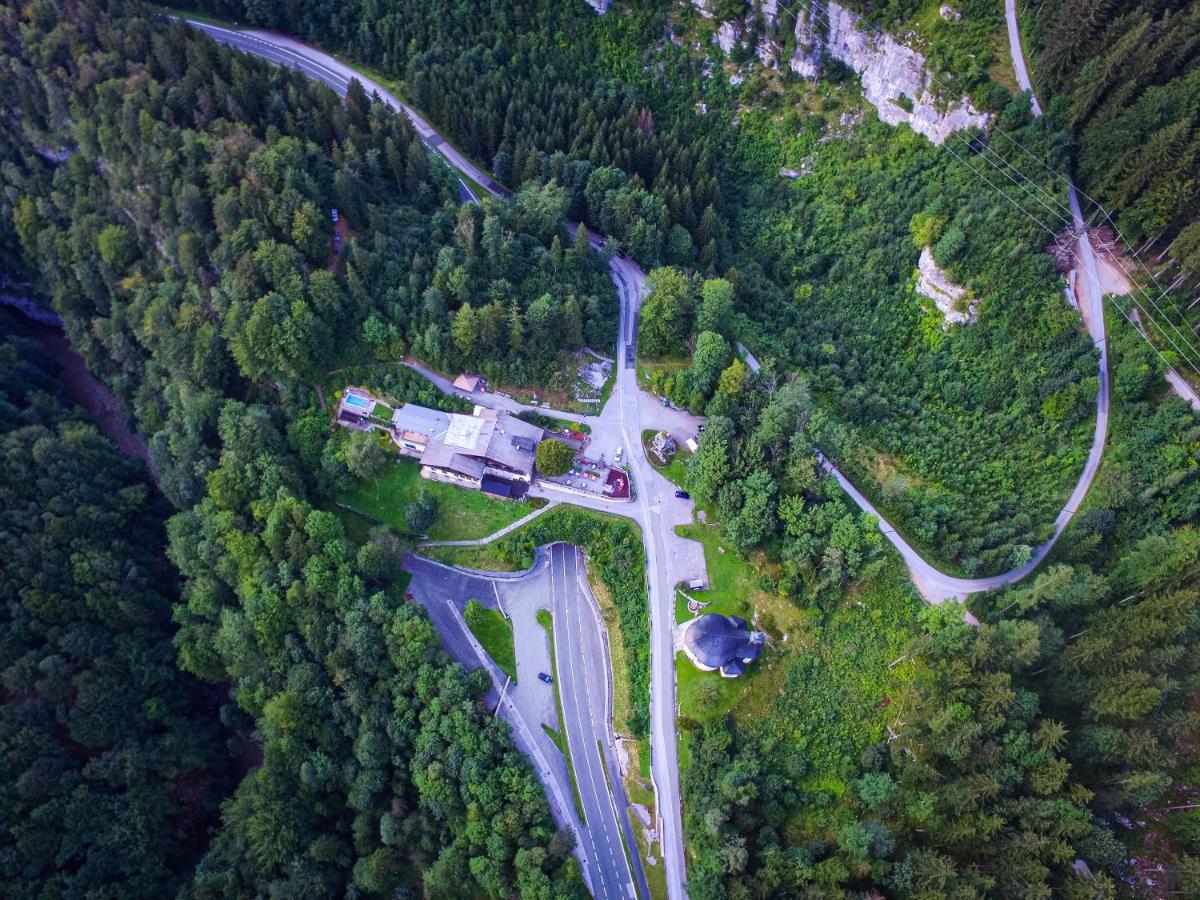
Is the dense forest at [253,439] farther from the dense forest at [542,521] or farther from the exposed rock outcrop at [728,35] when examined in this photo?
the exposed rock outcrop at [728,35]

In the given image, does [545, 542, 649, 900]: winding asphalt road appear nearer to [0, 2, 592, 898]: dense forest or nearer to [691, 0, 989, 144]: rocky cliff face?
[0, 2, 592, 898]: dense forest

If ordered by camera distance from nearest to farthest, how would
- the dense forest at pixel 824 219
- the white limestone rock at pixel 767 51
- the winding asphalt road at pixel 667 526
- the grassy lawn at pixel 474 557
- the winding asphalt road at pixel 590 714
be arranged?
the winding asphalt road at pixel 590 714 → the winding asphalt road at pixel 667 526 → the grassy lawn at pixel 474 557 → the dense forest at pixel 824 219 → the white limestone rock at pixel 767 51

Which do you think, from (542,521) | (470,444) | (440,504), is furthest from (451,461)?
(542,521)

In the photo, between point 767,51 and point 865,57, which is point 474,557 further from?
point 767,51

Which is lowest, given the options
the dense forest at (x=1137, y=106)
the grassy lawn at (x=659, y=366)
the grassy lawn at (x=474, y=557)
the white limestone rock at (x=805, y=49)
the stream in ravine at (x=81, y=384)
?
the stream in ravine at (x=81, y=384)

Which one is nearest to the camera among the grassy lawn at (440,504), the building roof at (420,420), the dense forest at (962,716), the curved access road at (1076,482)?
the dense forest at (962,716)

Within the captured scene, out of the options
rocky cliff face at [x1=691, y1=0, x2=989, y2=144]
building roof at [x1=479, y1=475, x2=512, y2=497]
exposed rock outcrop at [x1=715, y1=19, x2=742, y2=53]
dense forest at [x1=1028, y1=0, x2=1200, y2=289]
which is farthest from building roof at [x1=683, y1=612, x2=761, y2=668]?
exposed rock outcrop at [x1=715, y1=19, x2=742, y2=53]

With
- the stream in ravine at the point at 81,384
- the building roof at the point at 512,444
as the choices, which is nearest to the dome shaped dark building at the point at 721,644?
the building roof at the point at 512,444
